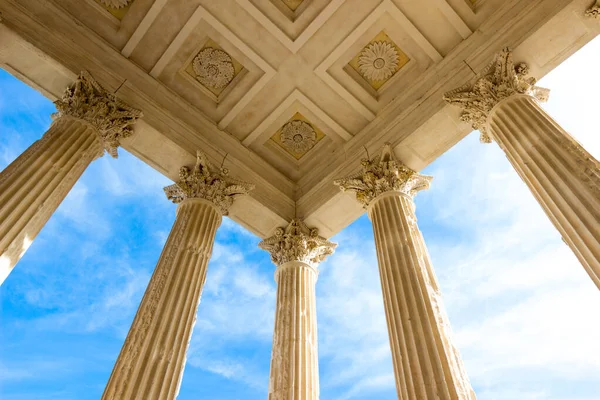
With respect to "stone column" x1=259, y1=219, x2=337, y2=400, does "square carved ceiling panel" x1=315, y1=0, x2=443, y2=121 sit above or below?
above

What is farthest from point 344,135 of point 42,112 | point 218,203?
point 42,112

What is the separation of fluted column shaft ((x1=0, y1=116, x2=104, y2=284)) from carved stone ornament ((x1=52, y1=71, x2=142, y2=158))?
45cm

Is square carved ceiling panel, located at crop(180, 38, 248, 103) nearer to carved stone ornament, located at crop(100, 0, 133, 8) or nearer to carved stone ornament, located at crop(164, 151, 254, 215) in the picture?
carved stone ornament, located at crop(100, 0, 133, 8)

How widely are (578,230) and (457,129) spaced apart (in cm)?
775

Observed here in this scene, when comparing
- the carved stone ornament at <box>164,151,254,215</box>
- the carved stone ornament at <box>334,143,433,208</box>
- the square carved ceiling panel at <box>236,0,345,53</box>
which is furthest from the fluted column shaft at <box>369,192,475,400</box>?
the square carved ceiling panel at <box>236,0,345,53</box>

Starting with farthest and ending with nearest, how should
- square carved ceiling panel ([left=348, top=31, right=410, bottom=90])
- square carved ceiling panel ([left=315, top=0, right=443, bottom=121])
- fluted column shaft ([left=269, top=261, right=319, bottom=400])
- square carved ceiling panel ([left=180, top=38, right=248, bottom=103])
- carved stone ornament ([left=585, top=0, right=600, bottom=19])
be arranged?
square carved ceiling panel ([left=180, top=38, right=248, bottom=103]) → square carved ceiling panel ([left=348, top=31, right=410, bottom=90]) → square carved ceiling panel ([left=315, top=0, right=443, bottom=121]) → fluted column shaft ([left=269, top=261, right=319, bottom=400]) → carved stone ornament ([left=585, top=0, right=600, bottom=19])

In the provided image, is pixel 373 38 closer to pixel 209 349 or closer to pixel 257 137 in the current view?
pixel 257 137

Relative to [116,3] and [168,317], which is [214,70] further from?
[168,317]

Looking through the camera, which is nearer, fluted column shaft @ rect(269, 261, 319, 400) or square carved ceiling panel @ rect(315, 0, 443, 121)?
fluted column shaft @ rect(269, 261, 319, 400)

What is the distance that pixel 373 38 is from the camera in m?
17.9

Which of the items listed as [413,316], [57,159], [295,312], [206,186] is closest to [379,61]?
[206,186]

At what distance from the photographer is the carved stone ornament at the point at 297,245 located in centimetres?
1845

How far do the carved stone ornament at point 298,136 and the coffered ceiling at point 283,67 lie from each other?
0.07 metres

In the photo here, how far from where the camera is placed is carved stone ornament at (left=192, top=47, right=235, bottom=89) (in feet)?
59.9
